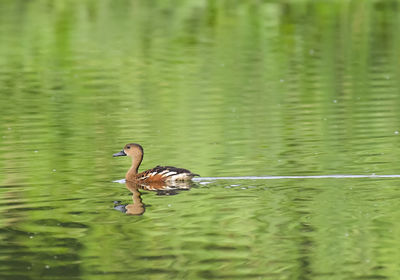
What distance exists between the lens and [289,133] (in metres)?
14.3

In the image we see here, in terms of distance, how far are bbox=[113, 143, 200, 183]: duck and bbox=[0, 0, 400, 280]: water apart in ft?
0.55

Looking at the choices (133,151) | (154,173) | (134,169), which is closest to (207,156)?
(133,151)

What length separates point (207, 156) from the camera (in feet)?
41.3

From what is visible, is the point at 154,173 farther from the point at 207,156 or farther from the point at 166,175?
the point at 207,156

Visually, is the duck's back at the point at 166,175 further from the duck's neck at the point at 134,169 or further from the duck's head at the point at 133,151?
the duck's head at the point at 133,151

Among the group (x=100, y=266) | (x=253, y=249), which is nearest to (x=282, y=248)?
(x=253, y=249)

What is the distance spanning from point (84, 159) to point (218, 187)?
8.97ft

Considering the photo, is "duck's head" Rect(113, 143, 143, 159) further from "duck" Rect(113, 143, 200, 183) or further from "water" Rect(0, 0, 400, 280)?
"water" Rect(0, 0, 400, 280)

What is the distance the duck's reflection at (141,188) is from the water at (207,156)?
32 millimetres

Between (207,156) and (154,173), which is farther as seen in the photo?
(207,156)

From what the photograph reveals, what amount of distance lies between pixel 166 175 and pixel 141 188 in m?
0.31

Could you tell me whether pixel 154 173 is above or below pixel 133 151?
below

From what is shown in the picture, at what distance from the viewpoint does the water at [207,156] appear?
8242 mm

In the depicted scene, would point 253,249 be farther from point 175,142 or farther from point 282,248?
point 175,142
